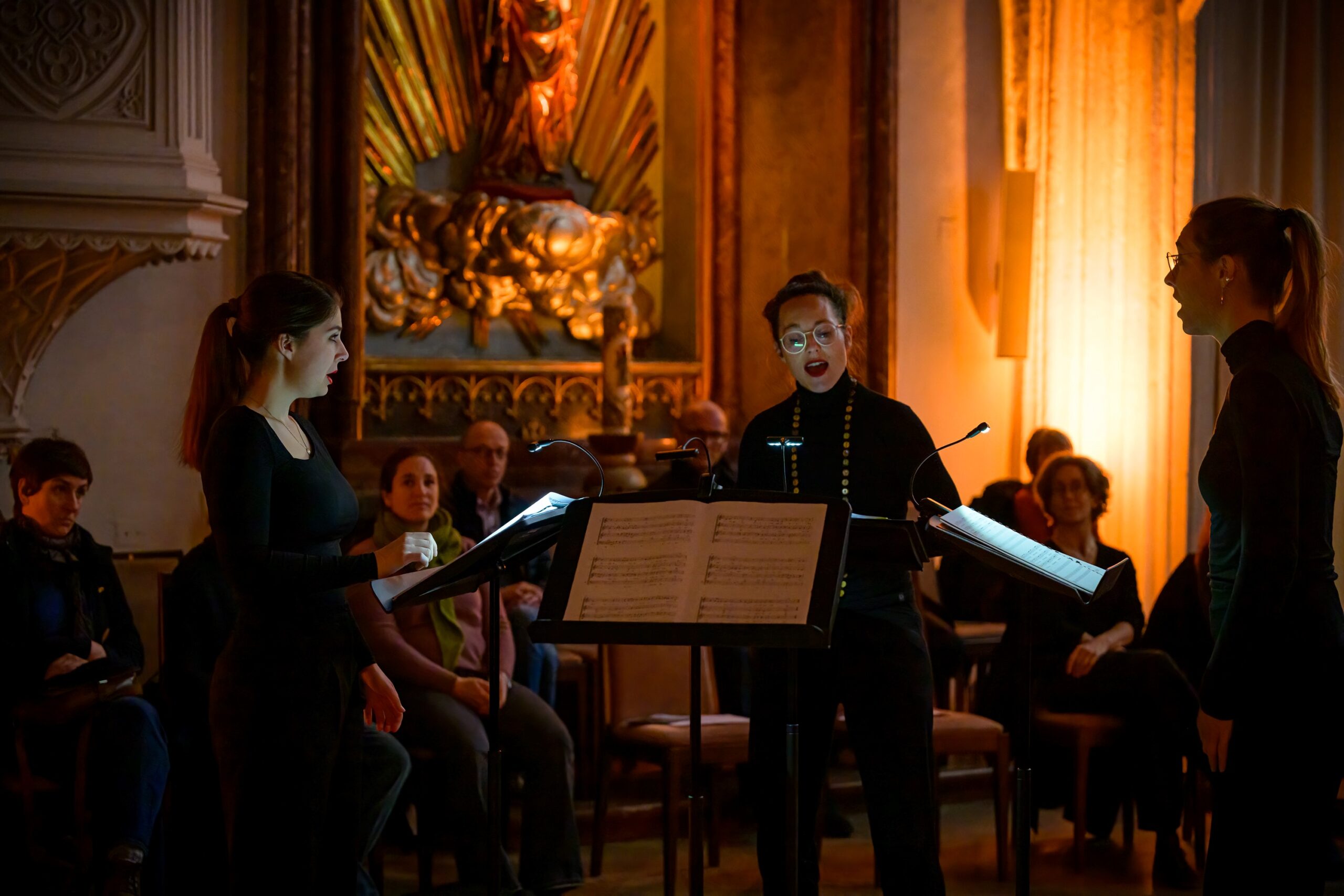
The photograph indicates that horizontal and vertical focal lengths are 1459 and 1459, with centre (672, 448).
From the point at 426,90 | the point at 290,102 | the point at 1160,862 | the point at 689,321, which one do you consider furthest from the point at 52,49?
the point at 1160,862

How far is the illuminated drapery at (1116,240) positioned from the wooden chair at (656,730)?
8.50 ft

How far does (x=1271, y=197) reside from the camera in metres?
5.80

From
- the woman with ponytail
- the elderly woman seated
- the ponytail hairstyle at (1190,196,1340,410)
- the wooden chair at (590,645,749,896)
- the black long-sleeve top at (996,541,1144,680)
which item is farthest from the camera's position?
the black long-sleeve top at (996,541,1144,680)

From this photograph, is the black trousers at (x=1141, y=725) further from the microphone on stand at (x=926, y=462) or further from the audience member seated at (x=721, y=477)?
the microphone on stand at (x=926, y=462)

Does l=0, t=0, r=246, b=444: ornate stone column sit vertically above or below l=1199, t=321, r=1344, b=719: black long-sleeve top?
above

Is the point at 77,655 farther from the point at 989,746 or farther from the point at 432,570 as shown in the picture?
the point at 989,746

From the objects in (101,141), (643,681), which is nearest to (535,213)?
(101,141)

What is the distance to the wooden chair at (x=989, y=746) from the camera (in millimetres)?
4324

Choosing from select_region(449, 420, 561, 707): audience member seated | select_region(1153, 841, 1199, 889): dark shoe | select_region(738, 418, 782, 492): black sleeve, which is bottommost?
select_region(1153, 841, 1199, 889): dark shoe

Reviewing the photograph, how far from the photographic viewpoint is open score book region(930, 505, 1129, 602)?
90.6 inches

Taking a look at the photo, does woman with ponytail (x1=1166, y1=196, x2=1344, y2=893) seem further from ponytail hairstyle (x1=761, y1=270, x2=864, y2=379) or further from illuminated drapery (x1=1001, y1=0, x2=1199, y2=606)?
illuminated drapery (x1=1001, y1=0, x2=1199, y2=606)

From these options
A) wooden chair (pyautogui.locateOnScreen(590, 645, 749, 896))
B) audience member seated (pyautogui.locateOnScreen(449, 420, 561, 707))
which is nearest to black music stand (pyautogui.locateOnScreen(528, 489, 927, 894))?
wooden chair (pyautogui.locateOnScreen(590, 645, 749, 896))

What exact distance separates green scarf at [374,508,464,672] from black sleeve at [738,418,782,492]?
1.30 meters

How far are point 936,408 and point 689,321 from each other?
1169 mm
